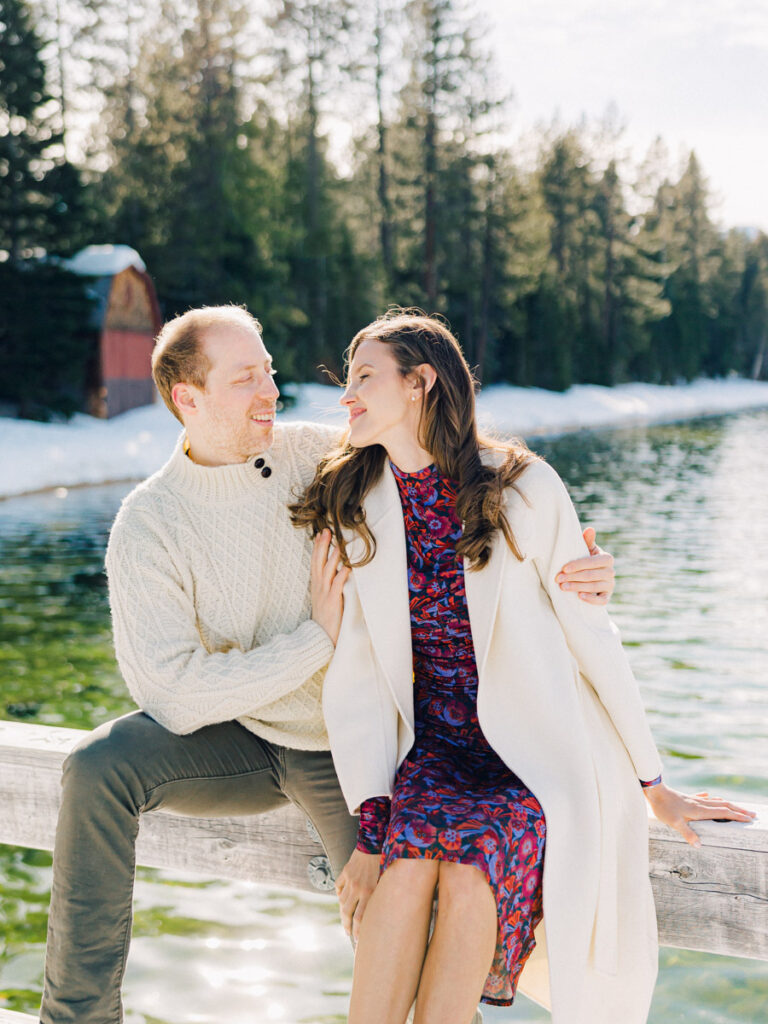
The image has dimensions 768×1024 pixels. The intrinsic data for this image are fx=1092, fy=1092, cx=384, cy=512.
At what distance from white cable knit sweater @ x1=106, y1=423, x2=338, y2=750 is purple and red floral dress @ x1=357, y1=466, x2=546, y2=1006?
298 mm

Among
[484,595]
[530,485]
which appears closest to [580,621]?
[484,595]

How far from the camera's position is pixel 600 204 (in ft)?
177

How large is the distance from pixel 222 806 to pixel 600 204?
180ft

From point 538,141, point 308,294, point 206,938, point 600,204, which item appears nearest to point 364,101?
point 308,294

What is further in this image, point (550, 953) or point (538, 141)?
point (538, 141)

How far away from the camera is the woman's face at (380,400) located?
294cm

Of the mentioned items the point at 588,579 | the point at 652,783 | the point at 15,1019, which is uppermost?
the point at 588,579

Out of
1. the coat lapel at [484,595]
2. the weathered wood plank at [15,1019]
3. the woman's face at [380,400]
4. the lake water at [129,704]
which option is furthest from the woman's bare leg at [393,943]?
the lake water at [129,704]

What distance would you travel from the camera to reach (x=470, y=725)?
283cm

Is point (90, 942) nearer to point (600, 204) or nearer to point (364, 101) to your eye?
point (364, 101)

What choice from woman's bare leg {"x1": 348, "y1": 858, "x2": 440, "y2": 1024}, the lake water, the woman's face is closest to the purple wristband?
woman's bare leg {"x1": 348, "y1": 858, "x2": 440, "y2": 1024}

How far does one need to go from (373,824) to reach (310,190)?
36062 mm

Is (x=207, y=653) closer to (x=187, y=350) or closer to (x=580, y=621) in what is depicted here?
(x=187, y=350)

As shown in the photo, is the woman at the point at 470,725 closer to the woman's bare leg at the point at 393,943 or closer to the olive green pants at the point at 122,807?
the woman's bare leg at the point at 393,943
